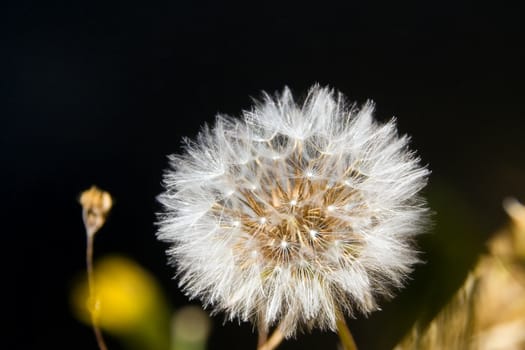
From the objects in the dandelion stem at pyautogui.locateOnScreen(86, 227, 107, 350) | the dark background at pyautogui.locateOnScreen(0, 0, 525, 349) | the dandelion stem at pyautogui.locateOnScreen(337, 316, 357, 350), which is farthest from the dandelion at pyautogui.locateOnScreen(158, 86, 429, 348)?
the dandelion stem at pyautogui.locateOnScreen(86, 227, 107, 350)

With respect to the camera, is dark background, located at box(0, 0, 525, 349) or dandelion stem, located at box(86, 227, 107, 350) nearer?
dark background, located at box(0, 0, 525, 349)

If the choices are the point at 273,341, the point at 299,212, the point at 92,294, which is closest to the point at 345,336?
the point at 273,341

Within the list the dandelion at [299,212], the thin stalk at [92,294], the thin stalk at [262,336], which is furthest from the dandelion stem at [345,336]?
the thin stalk at [92,294]

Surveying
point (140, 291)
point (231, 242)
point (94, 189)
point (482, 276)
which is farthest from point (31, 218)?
point (482, 276)

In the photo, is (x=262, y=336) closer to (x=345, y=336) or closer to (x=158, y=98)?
(x=345, y=336)

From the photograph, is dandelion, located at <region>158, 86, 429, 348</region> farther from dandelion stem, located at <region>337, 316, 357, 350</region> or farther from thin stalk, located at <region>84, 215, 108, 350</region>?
thin stalk, located at <region>84, 215, 108, 350</region>
